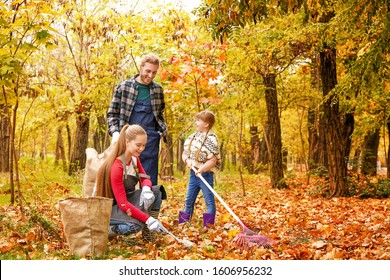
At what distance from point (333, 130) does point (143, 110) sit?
5.02 meters

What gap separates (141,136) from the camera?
4660 mm

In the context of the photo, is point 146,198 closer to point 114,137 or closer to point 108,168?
point 108,168

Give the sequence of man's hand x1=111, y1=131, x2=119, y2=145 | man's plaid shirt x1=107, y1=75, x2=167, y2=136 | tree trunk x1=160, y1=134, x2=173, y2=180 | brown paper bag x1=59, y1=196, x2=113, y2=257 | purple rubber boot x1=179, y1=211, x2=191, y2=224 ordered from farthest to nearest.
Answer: tree trunk x1=160, y1=134, x2=173, y2=180
purple rubber boot x1=179, y1=211, x2=191, y2=224
man's plaid shirt x1=107, y1=75, x2=167, y2=136
man's hand x1=111, y1=131, x2=119, y2=145
brown paper bag x1=59, y1=196, x2=113, y2=257

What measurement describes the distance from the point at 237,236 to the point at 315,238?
1132mm

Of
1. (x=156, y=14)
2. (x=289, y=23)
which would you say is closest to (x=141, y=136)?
(x=289, y=23)

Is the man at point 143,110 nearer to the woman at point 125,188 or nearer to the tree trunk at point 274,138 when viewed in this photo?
the woman at point 125,188

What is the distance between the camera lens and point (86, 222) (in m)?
4.25

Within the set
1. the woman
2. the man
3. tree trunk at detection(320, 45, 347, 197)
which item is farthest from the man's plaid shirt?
tree trunk at detection(320, 45, 347, 197)

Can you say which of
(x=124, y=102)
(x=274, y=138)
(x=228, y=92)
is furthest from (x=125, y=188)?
(x=274, y=138)

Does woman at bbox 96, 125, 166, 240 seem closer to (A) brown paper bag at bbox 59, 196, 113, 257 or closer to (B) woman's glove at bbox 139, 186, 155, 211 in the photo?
(B) woman's glove at bbox 139, 186, 155, 211

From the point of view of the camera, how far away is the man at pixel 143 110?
5.65 metres

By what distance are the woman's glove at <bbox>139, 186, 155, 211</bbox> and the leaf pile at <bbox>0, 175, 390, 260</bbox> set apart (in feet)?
1.38

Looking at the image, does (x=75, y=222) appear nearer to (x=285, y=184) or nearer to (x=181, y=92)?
(x=181, y=92)

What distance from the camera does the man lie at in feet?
18.5
